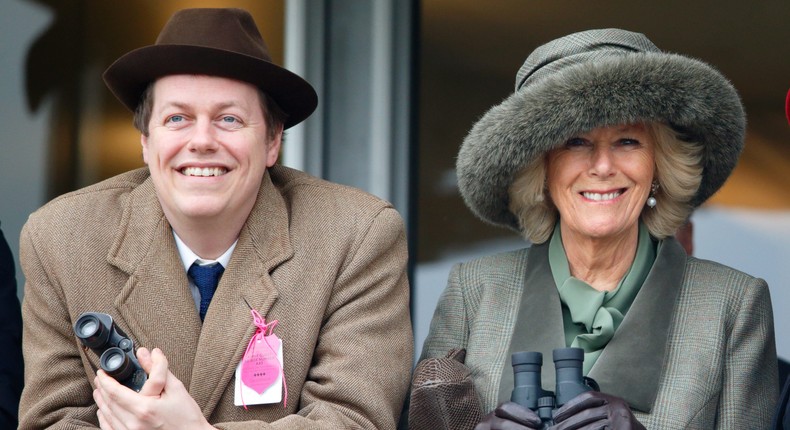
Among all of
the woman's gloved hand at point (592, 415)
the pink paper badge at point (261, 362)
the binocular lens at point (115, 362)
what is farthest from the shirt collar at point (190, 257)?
the woman's gloved hand at point (592, 415)

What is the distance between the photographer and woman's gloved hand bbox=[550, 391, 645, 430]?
9.94 ft

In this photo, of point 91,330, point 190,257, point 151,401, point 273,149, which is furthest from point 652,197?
point 91,330

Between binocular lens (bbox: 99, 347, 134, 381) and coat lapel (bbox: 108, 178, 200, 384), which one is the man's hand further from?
coat lapel (bbox: 108, 178, 200, 384)

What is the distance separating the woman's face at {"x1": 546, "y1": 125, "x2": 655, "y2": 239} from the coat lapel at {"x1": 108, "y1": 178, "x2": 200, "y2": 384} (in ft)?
3.34

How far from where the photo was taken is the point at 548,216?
3.80 metres

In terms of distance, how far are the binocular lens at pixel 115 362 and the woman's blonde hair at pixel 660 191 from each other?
46.6 inches

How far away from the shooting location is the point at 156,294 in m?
3.45

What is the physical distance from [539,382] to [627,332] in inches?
15.5

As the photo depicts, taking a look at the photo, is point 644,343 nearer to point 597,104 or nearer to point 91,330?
point 597,104

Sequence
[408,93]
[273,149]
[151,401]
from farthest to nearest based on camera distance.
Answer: [408,93], [273,149], [151,401]

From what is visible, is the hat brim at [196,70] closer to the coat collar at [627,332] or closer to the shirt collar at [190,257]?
the shirt collar at [190,257]

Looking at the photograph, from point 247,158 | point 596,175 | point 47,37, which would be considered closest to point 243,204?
point 247,158

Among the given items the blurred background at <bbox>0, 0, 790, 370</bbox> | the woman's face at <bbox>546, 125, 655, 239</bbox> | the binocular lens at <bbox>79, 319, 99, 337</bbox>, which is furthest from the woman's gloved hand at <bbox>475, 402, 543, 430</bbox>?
the blurred background at <bbox>0, 0, 790, 370</bbox>

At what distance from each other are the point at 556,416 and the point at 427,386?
0.37 meters
